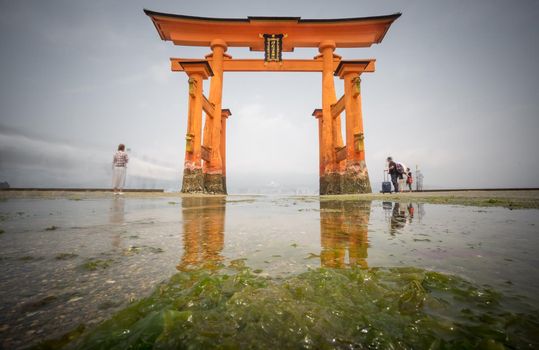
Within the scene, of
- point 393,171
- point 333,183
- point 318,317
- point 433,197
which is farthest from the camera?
point 333,183

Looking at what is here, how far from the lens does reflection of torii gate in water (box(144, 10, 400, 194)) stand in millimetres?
10688

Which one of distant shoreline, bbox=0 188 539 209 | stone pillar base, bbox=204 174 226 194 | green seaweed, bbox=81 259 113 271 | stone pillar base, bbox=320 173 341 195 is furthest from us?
stone pillar base, bbox=204 174 226 194

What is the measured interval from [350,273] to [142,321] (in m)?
0.62

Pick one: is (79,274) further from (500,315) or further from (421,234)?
(421,234)

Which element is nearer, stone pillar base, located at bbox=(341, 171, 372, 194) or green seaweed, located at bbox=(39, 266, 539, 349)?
green seaweed, located at bbox=(39, 266, 539, 349)

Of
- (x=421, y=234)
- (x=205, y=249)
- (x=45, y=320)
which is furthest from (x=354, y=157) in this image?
Result: (x=45, y=320)

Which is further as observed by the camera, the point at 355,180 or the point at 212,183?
the point at 212,183

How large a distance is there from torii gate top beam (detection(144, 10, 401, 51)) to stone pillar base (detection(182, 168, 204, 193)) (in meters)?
8.53

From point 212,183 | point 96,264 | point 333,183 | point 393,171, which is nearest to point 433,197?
point 393,171

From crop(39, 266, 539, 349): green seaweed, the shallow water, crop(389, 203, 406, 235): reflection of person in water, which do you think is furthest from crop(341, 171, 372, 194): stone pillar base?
crop(39, 266, 539, 349): green seaweed

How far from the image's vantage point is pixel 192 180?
10.6 meters

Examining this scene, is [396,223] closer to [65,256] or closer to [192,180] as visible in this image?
[65,256]

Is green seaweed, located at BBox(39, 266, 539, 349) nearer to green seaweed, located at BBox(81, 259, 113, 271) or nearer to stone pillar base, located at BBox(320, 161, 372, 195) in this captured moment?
green seaweed, located at BBox(81, 259, 113, 271)

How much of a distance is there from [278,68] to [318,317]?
598 inches
